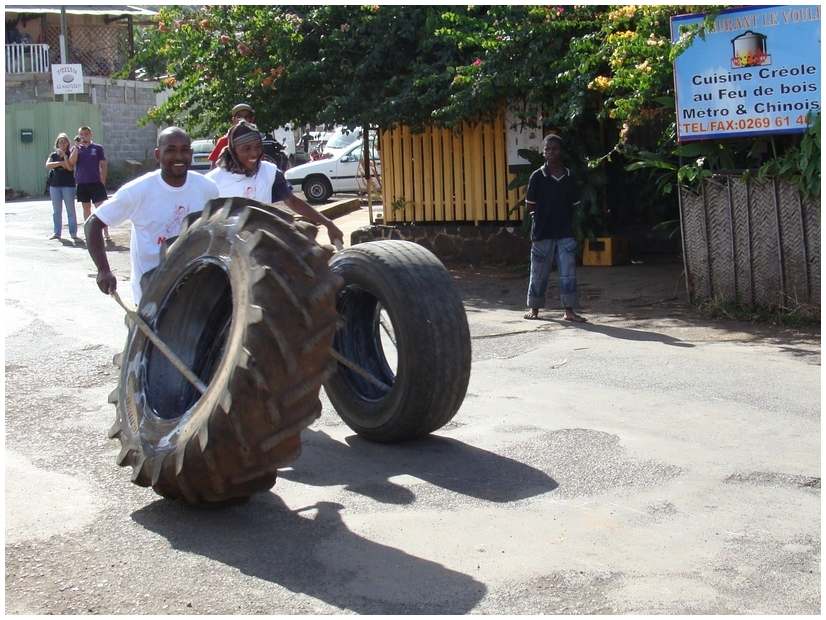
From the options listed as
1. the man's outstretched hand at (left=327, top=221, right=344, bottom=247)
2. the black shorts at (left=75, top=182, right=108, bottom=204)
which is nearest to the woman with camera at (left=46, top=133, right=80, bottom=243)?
the black shorts at (left=75, top=182, right=108, bottom=204)

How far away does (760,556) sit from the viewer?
452 centimetres

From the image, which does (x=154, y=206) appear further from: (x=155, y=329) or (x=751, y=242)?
(x=751, y=242)

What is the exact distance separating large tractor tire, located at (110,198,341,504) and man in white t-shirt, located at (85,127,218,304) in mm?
604

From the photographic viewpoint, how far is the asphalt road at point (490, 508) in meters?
4.23

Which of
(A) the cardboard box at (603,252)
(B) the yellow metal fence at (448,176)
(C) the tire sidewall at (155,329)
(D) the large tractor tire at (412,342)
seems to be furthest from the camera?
(B) the yellow metal fence at (448,176)

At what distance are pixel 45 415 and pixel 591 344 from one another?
4498 mm

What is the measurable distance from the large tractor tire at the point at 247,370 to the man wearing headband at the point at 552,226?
5.70 m

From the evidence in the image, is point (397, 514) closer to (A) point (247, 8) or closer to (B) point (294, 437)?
(B) point (294, 437)

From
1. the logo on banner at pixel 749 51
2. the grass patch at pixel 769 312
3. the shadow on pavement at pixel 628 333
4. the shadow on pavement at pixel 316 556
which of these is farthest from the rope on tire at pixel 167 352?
the logo on banner at pixel 749 51

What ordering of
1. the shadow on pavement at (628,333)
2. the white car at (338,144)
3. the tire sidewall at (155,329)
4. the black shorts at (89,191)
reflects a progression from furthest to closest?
1. the white car at (338,144)
2. the black shorts at (89,191)
3. the shadow on pavement at (628,333)
4. the tire sidewall at (155,329)

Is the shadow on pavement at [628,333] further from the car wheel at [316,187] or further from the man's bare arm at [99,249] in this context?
the car wheel at [316,187]

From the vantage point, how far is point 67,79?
35812 mm

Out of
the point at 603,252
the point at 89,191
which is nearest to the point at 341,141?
the point at 89,191

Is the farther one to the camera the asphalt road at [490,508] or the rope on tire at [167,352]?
the rope on tire at [167,352]
